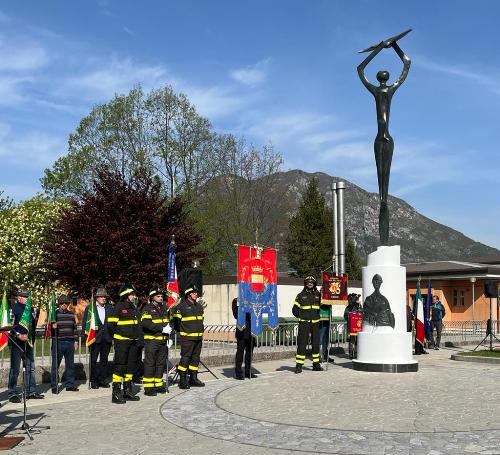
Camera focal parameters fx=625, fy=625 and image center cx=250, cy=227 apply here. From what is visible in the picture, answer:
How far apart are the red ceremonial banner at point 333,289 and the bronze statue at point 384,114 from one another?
5.98ft

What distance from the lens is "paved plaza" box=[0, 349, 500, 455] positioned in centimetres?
744

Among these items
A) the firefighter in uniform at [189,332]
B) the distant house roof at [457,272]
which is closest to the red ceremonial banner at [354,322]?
the firefighter in uniform at [189,332]

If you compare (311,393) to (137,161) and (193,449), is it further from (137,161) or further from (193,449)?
(137,161)

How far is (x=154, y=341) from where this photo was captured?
11.6 metres

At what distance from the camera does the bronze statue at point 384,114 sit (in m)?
15.8

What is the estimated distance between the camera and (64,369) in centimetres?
1345

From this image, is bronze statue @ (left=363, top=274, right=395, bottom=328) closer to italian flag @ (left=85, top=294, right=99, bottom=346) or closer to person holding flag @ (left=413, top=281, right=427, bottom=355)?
person holding flag @ (left=413, top=281, right=427, bottom=355)

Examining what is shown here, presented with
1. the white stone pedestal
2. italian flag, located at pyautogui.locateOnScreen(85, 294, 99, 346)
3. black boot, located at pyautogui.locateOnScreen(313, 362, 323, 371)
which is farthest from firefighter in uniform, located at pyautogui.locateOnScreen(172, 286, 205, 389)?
the white stone pedestal

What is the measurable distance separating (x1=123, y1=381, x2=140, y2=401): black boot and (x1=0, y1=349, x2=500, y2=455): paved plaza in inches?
6.3

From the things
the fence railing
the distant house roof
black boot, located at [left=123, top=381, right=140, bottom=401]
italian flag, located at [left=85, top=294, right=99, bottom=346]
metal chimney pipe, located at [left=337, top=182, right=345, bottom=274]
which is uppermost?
metal chimney pipe, located at [left=337, top=182, right=345, bottom=274]

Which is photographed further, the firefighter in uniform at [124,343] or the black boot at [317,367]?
the black boot at [317,367]

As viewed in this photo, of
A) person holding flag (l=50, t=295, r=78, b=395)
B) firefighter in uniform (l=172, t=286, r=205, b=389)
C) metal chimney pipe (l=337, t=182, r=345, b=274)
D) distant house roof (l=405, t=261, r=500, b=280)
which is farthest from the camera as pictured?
distant house roof (l=405, t=261, r=500, b=280)

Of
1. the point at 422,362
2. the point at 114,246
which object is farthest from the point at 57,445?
the point at 114,246

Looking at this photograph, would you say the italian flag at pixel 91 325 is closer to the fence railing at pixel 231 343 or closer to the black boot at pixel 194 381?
the fence railing at pixel 231 343
